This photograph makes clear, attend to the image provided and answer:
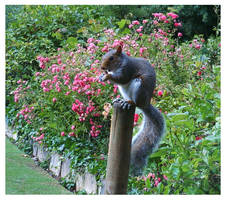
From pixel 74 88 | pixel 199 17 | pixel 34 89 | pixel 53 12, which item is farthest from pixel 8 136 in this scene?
pixel 199 17

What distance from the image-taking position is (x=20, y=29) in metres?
7.58

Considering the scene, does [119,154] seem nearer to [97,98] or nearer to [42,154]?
[97,98]

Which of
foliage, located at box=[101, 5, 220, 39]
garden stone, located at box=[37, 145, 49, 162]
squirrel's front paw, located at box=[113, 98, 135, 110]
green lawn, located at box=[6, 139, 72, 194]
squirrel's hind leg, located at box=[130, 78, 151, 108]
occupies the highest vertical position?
foliage, located at box=[101, 5, 220, 39]

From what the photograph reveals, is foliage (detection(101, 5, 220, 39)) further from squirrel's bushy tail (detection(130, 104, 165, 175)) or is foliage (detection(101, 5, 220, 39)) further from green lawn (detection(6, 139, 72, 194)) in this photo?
squirrel's bushy tail (detection(130, 104, 165, 175))

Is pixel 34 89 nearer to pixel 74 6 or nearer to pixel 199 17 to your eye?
pixel 74 6

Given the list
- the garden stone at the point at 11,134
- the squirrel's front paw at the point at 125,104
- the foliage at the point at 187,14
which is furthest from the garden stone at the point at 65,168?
the foliage at the point at 187,14

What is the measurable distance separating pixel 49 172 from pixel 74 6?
415 cm

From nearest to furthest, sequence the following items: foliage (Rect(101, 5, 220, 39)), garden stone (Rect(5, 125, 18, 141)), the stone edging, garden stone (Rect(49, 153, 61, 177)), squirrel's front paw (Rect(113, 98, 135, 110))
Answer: squirrel's front paw (Rect(113, 98, 135, 110)) < the stone edging < garden stone (Rect(49, 153, 61, 177)) < garden stone (Rect(5, 125, 18, 141)) < foliage (Rect(101, 5, 220, 39))

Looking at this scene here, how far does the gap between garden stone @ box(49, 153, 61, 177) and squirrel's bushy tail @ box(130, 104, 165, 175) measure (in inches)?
96.4

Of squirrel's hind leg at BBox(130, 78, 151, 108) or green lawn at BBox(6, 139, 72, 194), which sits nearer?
squirrel's hind leg at BBox(130, 78, 151, 108)

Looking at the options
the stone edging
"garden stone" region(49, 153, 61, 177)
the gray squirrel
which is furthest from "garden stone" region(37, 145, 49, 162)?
the gray squirrel

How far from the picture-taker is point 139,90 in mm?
2826

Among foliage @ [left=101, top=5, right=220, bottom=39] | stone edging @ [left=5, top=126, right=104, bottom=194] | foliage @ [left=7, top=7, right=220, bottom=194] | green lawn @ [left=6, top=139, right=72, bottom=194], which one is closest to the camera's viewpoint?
foliage @ [left=7, top=7, right=220, bottom=194]

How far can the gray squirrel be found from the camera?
2752mm
